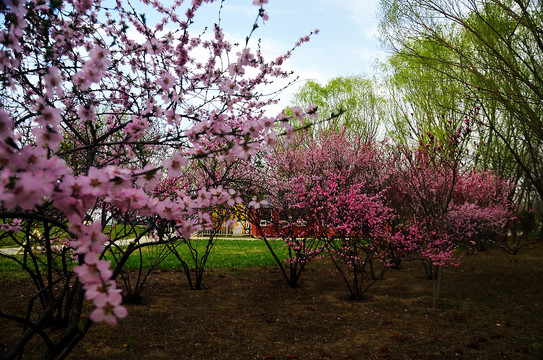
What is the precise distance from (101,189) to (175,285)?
6292 mm

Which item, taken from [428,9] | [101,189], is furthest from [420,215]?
[101,189]

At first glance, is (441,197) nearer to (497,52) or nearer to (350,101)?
(497,52)

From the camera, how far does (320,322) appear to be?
16.0 ft

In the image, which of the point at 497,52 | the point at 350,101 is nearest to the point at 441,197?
the point at 497,52

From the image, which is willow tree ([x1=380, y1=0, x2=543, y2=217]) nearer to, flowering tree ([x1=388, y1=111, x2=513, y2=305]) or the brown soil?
flowering tree ([x1=388, y1=111, x2=513, y2=305])

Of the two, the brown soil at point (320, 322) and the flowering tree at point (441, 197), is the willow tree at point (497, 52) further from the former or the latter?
the brown soil at point (320, 322)

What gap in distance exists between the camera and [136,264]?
9234mm

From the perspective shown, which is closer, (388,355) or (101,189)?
(101,189)

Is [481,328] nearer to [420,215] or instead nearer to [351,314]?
[351,314]

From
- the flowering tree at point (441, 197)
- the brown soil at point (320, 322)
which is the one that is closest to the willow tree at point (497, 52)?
the flowering tree at point (441, 197)

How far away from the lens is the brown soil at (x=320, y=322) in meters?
3.94

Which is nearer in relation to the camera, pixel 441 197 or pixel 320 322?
pixel 320 322

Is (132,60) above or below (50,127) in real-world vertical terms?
above

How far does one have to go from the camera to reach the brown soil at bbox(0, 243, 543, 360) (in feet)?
12.9
